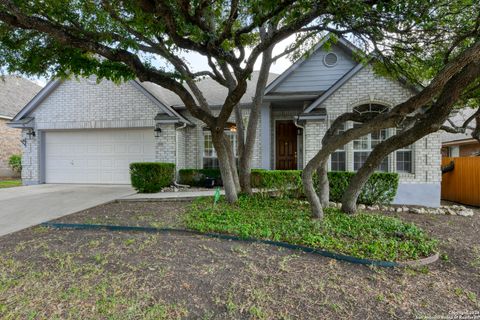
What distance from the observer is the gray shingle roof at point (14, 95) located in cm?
1701

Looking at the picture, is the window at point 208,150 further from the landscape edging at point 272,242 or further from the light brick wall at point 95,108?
the landscape edging at point 272,242

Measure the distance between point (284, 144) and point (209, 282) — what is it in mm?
9839

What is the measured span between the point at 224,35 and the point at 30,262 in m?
5.07

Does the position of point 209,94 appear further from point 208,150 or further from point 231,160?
point 231,160

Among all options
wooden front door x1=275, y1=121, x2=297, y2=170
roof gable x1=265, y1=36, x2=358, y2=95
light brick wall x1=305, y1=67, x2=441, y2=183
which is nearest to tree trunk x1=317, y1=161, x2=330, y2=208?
light brick wall x1=305, y1=67, x2=441, y2=183

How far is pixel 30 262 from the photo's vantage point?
3.77 metres

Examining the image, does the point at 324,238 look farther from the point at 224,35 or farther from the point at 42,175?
the point at 42,175

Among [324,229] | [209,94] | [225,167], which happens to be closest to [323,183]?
[324,229]

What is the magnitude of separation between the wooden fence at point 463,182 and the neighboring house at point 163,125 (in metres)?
2.79

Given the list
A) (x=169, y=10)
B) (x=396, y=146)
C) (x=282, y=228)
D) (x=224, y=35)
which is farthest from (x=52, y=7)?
(x=396, y=146)

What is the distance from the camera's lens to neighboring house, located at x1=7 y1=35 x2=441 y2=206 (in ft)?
32.3

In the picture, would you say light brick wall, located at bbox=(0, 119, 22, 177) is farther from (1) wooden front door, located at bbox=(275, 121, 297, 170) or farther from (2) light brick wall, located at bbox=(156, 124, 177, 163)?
(1) wooden front door, located at bbox=(275, 121, 297, 170)

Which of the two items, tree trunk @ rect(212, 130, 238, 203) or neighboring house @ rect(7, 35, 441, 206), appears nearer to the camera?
tree trunk @ rect(212, 130, 238, 203)

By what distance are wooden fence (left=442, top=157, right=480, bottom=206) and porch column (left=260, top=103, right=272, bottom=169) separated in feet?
25.9
